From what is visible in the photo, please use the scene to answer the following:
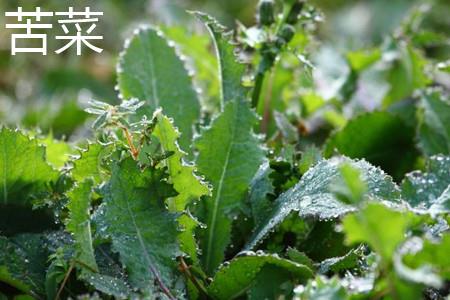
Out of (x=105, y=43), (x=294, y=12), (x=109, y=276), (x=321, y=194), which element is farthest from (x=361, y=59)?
(x=105, y=43)

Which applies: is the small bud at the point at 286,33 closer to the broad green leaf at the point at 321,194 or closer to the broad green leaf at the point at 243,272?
the broad green leaf at the point at 321,194

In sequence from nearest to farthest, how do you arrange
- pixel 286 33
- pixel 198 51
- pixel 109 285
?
pixel 109 285, pixel 286 33, pixel 198 51

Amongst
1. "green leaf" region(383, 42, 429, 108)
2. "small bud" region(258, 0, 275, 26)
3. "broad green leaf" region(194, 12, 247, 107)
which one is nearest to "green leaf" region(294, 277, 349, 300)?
"broad green leaf" region(194, 12, 247, 107)

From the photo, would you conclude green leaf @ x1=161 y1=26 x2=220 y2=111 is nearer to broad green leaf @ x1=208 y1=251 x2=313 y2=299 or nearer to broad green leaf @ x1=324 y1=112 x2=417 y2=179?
broad green leaf @ x1=324 y1=112 x2=417 y2=179

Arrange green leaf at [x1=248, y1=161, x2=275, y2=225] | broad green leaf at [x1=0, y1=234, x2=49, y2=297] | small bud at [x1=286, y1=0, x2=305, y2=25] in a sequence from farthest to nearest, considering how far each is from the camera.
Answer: small bud at [x1=286, y1=0, x2=305, y2=25] < green leaf at [x1=248, y1=161, x2=275, y2=225] < broad green leaf at [x1=0, y1=234, x2=49, y2=297]

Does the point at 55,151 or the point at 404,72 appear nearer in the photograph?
the point at 55,151

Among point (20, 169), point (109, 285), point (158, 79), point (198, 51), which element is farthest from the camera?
point (198, 51)

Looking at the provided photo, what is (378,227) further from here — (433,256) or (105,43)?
(105,43)
